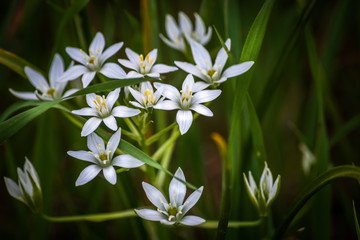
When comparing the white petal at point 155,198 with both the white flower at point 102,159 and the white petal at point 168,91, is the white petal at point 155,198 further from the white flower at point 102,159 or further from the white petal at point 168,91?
the white petal at point 168,91

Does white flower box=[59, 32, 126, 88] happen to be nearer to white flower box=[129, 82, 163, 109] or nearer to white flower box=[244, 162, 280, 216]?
white flower box=[129, 82, 163, 109]

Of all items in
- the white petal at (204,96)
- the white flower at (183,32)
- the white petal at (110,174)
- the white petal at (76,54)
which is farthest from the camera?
the white flower at (183,32)

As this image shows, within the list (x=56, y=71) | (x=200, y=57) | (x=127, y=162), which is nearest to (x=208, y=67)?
(x=200, y=57)

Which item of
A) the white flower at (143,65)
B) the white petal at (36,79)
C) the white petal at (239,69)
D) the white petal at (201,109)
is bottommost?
the white petal at (201,109)

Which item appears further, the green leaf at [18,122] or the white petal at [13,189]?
the white petal at [13,189]

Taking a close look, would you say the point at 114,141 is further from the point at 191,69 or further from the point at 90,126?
the point at 191,69

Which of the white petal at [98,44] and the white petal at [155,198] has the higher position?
the white petal at [98,44]

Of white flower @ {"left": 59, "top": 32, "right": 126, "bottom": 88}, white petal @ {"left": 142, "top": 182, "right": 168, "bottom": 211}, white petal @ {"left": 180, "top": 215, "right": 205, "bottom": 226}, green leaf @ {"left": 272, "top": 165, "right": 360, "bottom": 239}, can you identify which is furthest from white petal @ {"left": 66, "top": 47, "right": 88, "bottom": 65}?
green leaf @ {"left": 272, "top": 165, "right": 360, "bottom": 239}

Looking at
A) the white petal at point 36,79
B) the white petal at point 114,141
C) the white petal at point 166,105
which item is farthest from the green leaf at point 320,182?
the white petal at point 36,79
